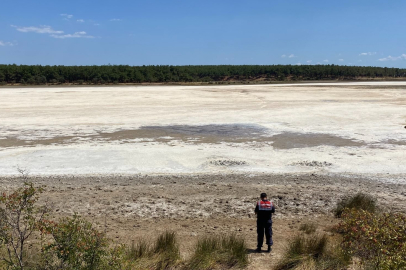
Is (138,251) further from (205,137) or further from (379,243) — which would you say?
(205,137)

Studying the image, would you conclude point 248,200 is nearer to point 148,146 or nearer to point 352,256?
point 352,256

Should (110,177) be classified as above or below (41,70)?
below

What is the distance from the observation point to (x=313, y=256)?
6879 millimetres

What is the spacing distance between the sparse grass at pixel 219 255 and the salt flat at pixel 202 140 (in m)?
6.44

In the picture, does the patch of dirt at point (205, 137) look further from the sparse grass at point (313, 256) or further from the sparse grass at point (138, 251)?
the sparse grass at point (138, 251)

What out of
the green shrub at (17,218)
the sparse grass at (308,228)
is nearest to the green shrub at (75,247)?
the green shrub at (17,218)

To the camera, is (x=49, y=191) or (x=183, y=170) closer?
(x=49, y=191)

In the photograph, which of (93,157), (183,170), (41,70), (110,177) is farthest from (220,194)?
(41,70)

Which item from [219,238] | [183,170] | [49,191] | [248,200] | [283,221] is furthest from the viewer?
[183,170]

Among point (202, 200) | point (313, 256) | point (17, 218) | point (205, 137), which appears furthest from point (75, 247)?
point (205, 137)

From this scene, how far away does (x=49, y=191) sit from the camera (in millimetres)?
11250

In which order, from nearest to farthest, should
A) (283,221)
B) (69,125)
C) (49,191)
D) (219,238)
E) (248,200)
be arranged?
(219,238) < (283,221) < (248,200) < (49,191) < (69,125)

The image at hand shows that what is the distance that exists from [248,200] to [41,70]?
86515mm

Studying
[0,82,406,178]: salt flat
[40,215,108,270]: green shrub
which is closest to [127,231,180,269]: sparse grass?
[40,215,108,270]: green shrub
